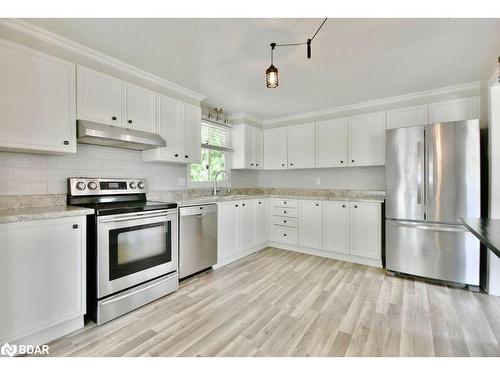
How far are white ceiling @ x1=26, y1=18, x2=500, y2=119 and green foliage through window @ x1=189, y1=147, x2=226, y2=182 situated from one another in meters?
1.05

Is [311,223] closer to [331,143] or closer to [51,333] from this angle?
[331,143]

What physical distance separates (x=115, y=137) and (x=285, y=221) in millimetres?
2809

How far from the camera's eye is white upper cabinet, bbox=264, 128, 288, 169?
4328mm

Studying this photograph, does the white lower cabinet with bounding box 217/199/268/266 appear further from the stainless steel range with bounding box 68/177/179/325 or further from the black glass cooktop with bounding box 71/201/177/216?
the black glass cooktop with bounding box 71/201/177/216

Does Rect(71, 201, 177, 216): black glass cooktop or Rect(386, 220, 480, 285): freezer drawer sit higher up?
Rect(71, 201, 177, 216): black glass cooktop

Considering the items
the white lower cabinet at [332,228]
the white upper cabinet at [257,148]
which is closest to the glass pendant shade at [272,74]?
the white lower cabinet at [332,228]

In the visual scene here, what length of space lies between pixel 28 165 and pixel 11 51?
2.89ft

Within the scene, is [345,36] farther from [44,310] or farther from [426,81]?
[44,310]

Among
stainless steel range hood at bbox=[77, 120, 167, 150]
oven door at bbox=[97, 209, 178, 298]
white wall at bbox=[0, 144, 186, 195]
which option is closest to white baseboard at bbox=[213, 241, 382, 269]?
oven door at bbox=[97, 209, 178, 298]

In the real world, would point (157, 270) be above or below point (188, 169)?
below

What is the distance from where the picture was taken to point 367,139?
3.52 metres

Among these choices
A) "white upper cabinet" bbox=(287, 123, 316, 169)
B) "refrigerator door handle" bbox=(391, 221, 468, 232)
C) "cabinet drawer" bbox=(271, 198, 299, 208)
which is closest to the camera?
"refrigerator door handle" bbox=(391, 221, 468, 232)
